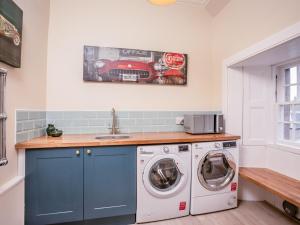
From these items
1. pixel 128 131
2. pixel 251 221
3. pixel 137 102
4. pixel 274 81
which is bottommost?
pixel 251 221

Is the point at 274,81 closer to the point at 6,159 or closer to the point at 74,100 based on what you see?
the point at 74,100

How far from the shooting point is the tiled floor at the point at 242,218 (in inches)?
79.0

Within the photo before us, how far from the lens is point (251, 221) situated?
80.1 inches

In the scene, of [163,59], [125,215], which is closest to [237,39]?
[163,59]

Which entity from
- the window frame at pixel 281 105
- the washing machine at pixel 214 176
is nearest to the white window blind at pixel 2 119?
the washing machine at pixel 214 176

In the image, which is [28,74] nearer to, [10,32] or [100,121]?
[10,32]

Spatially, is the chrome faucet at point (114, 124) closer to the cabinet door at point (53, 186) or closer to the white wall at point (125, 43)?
the white wall at point (125, 43)

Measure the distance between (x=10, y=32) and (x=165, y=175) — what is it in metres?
2.02

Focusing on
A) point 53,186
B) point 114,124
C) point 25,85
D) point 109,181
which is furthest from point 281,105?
point 25,85

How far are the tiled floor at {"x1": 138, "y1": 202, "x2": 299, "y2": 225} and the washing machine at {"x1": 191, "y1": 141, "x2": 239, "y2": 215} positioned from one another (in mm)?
71

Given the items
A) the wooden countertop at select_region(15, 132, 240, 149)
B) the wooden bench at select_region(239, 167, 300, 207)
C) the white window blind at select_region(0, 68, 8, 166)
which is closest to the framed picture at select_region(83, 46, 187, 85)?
the wooden countertop at select_region(15, 132, 240, 149)

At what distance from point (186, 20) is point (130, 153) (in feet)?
7.30

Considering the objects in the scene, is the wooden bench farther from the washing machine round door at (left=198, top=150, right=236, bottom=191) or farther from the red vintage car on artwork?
the red vintage car on artwork

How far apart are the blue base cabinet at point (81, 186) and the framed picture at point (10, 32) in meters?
0.86
